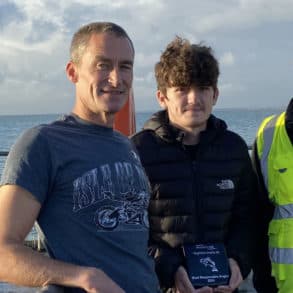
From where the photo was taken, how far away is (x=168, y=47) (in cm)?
323

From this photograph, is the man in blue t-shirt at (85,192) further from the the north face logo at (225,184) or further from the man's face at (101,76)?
the the north face logo at (225,184)

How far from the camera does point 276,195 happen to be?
3.12 m

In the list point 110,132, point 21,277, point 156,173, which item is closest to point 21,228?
point 21,277

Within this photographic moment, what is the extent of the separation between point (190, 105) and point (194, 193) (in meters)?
0.44

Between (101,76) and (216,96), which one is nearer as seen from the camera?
(101,76)

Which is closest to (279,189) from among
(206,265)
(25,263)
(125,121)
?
(206,265)

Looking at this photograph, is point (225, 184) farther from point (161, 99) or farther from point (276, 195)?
point (161, 99)

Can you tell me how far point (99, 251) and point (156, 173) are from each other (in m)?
0.89

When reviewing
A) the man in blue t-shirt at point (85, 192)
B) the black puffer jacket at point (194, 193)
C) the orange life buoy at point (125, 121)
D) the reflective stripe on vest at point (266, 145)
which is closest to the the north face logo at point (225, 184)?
the black puffer jacket at point (194, 193)

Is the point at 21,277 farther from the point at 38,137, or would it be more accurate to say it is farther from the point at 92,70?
the point at 92,70

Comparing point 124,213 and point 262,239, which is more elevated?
point 124,213

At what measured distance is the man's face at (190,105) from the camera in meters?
3.06

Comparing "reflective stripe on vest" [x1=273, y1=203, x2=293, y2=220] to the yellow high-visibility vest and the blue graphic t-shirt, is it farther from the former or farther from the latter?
the blue graphic t-shirt

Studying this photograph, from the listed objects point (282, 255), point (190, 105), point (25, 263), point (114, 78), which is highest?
point (114, 78)
